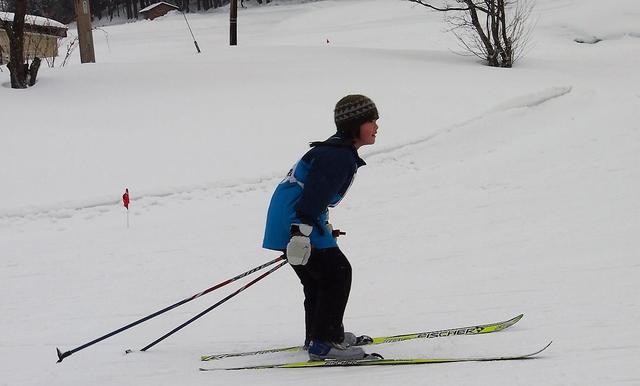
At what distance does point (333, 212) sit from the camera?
7195 millimetres

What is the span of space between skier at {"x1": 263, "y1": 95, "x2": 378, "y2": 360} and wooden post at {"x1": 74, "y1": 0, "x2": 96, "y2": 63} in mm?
14785

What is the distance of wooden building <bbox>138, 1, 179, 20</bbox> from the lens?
51.9 m

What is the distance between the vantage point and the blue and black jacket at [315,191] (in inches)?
121

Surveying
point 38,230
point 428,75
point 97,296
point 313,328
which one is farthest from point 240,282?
point 428,75

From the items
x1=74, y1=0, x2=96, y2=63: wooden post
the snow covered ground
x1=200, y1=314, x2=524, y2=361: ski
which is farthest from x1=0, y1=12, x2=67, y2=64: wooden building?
x1=200, y1=314, x2=524, y2=361: ski

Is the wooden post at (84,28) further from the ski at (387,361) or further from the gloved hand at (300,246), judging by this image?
the gloved hand at (300,246)

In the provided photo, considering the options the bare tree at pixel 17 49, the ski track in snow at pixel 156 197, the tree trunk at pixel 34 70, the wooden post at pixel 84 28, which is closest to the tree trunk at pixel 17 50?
the bare tree at pixel 17 49

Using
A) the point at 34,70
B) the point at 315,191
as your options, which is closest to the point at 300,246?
the point at 315,191

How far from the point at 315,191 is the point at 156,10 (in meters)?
53.1

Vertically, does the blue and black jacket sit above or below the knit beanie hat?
below

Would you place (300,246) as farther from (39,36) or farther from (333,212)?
(39,36)

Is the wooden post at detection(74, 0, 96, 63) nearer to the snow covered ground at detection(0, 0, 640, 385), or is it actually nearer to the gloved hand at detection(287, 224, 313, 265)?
the snow covered ground at detection(0, 0, 640, 385)

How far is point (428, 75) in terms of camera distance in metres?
13.1

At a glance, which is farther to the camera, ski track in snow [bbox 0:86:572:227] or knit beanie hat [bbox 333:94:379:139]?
ski track in snow [bbox 0:86:572:227]
